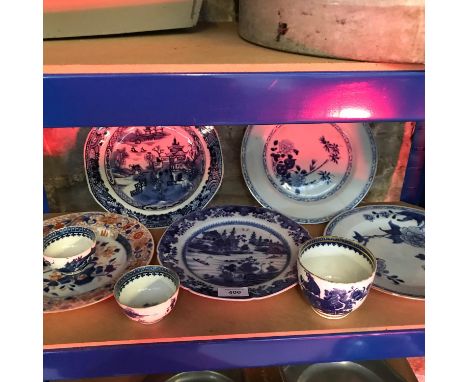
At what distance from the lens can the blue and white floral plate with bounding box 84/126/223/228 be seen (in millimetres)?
923

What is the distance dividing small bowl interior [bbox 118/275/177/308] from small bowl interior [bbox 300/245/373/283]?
21 centimetres

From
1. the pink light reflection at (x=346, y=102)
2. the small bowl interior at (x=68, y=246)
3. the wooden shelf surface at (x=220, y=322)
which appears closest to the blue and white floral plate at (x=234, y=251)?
the wooden shelf surface at (x=220, y=322)

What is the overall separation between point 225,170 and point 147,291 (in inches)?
14.2

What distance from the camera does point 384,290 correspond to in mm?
737

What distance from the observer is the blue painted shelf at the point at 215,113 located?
50cm

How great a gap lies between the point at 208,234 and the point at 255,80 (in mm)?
423

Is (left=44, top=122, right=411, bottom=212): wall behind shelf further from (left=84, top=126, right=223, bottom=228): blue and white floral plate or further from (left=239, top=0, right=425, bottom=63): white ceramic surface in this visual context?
(left=239, top=0, right=425, bottom=63): white ceramic surface

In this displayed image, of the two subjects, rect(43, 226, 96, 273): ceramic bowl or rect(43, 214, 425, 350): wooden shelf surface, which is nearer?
rect(43, 214, 425, 350): wooden shelf surface

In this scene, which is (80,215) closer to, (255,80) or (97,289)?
(97,289)

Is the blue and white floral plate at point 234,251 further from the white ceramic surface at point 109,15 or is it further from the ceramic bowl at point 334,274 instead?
the white ceramic surface at point 109,15

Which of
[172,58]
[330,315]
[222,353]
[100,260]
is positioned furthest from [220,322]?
[172,58]

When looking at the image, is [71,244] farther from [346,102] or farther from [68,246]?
[346,102]

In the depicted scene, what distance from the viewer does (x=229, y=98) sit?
0.51 m

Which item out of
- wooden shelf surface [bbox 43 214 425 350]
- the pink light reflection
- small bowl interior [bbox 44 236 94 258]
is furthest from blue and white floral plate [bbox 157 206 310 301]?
the pink light reflection
